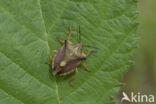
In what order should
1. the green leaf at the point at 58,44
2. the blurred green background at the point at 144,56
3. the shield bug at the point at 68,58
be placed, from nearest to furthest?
the green leaf at the point at 58,44, the shield bug at the point at 68,58, the blurred green background at the point at 144,56

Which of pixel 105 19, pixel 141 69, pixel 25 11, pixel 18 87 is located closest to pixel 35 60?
pixel 18 87

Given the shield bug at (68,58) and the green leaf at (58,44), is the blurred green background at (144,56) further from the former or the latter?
the green leaf at (58,44)

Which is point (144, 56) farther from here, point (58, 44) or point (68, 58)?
point (58, 44)

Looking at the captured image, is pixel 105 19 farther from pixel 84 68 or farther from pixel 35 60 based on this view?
pixel 35 60

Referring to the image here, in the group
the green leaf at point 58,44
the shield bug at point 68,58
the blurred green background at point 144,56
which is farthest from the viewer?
the blurred green background at point 144,56

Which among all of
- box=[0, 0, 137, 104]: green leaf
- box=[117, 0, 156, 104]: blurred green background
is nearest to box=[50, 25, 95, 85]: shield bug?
box=[0, 0, 137, 104]: green leaf

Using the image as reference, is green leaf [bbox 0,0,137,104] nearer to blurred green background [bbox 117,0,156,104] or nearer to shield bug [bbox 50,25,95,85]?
shield bug [bbox 50,25,95,85]

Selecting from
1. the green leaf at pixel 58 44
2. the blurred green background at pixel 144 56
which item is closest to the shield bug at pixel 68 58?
the green leaf at pixel 58 44
